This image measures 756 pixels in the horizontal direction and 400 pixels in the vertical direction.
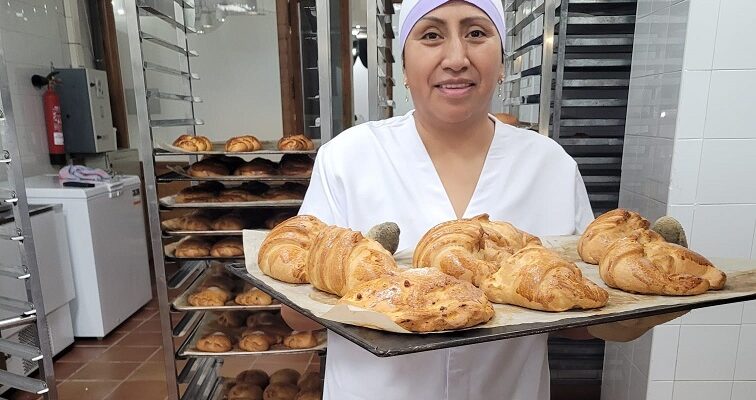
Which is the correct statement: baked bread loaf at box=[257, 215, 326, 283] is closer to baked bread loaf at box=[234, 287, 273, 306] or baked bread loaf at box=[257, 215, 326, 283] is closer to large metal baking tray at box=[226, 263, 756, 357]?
large metal baking tray at box=[226, 263, 756, 357]

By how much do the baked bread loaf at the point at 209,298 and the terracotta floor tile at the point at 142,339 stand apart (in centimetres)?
176

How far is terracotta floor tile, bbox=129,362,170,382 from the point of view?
3463mm

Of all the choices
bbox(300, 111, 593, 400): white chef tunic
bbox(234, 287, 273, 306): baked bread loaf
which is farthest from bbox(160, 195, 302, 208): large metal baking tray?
bbox(300, 111, 593, 400): white chef tunic

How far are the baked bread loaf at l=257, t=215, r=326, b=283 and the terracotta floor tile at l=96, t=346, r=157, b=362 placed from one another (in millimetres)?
3171

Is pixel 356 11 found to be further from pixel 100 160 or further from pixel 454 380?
pixel 454 380

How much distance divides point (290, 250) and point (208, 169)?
149 cm

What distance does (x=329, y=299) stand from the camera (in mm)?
1042

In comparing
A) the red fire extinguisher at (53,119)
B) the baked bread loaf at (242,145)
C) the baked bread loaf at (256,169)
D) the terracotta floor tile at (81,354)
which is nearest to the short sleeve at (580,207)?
the baked bread loaf at (256,169)

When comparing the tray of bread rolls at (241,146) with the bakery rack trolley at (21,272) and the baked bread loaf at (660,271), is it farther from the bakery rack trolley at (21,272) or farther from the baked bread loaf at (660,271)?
the baked bread loaf at (660,271)

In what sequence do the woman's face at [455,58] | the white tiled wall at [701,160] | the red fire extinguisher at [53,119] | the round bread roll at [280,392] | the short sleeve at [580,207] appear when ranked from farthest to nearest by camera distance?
1. the red fire extinguisher at [53,119]
2. the round bread roll at [280,392]
3. the white tiled wall at [701,160]
4. the short sleeve at [580,207]
5. the woman's face at [455,58]

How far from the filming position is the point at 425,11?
114 cm

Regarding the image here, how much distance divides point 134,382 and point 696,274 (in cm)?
362

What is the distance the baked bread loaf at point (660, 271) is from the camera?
1001mm

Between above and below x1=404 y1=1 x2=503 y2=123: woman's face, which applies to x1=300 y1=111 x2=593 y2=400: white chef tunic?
below
